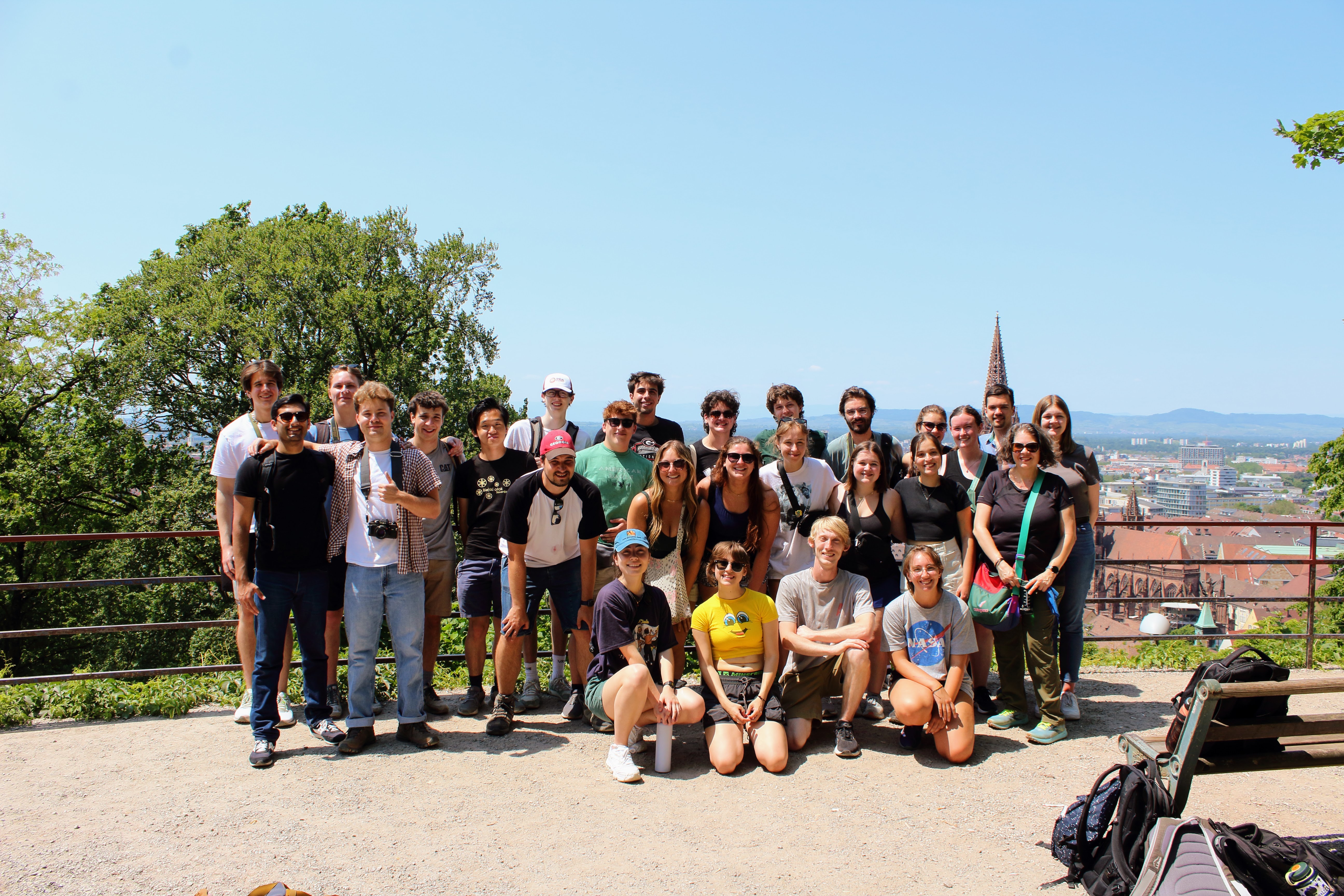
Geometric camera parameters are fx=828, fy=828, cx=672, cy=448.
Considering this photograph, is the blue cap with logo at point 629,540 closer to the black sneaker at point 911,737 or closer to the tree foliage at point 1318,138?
the black sneaker at point 911,737

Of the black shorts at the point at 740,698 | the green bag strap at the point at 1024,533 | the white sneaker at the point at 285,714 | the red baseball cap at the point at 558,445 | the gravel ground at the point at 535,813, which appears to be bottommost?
the gravel ground at the point at 535,813

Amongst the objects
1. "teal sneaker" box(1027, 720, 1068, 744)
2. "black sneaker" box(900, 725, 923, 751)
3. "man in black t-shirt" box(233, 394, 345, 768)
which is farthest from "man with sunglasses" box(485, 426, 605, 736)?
"teal sneaker" box(1027, 720, 1068, 744)

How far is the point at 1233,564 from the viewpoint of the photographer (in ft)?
16.6

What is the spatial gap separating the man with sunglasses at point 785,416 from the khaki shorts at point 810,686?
4.62ft

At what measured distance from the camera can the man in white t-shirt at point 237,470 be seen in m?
4.46

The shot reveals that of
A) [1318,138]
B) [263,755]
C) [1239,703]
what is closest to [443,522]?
[263,755]

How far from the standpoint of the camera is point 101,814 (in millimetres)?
3656

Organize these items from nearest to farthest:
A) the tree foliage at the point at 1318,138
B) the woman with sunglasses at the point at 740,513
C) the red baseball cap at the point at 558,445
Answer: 1. the red baseball cap at the point at 558,445
2. the woman with sunglasses at the point at 740,513
3. the tree foliage at the point at 1318,138

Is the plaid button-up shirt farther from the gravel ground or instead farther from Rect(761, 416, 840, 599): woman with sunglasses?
Rect(761, 416, 840, 599): woman with sunglasses

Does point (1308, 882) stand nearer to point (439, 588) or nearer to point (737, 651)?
point (737, 651)

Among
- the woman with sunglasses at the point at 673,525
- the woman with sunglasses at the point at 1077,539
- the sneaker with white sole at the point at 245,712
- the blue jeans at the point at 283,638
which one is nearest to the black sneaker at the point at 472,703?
the blue jeans at the point at 283,638

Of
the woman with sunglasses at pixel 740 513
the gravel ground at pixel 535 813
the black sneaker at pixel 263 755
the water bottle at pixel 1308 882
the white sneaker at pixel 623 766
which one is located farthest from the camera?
the woman with sunglasses at pixel 740 513

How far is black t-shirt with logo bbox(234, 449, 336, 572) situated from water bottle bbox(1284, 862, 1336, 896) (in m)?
4.22

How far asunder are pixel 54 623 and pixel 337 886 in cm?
2499
